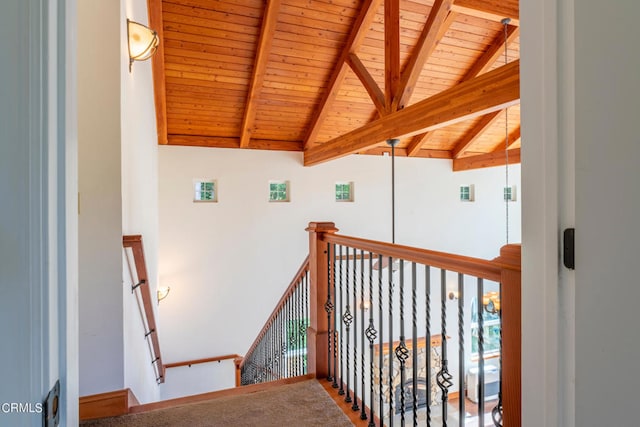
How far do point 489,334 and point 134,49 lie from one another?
8824 millimetres

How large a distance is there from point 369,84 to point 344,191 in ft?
8.84

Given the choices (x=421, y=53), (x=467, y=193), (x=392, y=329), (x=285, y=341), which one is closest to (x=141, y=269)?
(x=392, y=329)

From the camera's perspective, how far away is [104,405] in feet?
5.81

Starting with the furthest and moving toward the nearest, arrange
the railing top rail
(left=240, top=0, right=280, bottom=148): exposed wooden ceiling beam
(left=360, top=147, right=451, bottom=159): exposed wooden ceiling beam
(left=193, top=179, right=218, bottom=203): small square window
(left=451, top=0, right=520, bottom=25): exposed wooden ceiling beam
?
(left=360, top=147, right=451, bottom=159): exposed wooden ceiling beam → (left=193, top=179, right=218, bottom=203): small square window → (left=451, top=0, right=520, bottom=25): exposed wooden ceiling beam → (left=240, top=0, right=280, bottom=148): exposed wooden ceiling beam → the railing top rail

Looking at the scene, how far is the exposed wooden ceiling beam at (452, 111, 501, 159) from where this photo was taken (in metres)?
6.34

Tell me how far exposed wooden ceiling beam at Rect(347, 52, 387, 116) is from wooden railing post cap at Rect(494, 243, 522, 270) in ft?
11.8

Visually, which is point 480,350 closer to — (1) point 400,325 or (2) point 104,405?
(1) point 400,325

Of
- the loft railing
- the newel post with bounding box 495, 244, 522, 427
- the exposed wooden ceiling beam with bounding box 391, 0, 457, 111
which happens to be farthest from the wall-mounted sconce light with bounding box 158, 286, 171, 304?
the newel post with bounding box 495, 244, 522, 427

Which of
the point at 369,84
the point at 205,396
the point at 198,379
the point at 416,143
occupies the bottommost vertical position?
the point at 198,379
